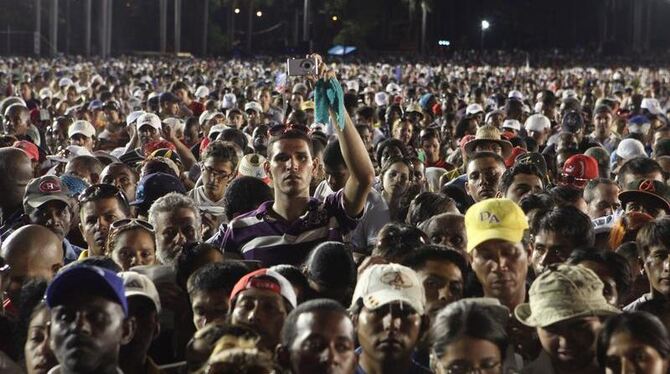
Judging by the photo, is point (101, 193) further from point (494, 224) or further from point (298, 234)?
point (494, 224)

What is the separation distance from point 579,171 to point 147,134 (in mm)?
4550

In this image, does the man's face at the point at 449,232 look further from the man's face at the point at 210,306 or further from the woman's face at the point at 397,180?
the woman's face at the point at 397,180

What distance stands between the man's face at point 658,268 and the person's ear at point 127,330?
252 cm

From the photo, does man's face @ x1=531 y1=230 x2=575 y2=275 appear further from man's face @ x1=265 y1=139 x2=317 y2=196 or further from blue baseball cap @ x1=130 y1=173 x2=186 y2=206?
blue baseball cap @ x1=130 y1=173 x2=186 y2=206

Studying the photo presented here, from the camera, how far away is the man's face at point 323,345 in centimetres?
505

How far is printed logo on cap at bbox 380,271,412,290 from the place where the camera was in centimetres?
554

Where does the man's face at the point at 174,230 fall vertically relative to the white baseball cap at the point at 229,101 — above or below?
below

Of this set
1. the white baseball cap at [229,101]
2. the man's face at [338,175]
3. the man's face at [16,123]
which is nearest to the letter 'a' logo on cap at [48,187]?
the man's face at [338,175]

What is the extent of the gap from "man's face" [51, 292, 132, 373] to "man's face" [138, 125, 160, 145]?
8122mm

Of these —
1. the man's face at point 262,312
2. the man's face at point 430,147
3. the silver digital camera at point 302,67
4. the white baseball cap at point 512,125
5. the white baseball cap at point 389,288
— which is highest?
the silver digital camera at point 302,67

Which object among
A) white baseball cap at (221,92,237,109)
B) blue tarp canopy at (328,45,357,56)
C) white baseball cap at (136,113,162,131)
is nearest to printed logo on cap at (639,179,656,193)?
white baseball cap at (136,113,162,131)

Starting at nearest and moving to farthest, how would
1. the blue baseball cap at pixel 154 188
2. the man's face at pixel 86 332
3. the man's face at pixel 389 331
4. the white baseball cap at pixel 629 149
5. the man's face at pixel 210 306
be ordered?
the man's face at pixel 86 332, the man's face at pixel 389 331, the man's face at pixel 210 306, the blue baseball cap at pixel 154 188, the white baseball cap at pixel 629 149

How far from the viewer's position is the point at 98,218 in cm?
779

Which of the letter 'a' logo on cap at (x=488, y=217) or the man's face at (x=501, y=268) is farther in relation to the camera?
the letter 'a' logo on cap at (x=488, y=217)
